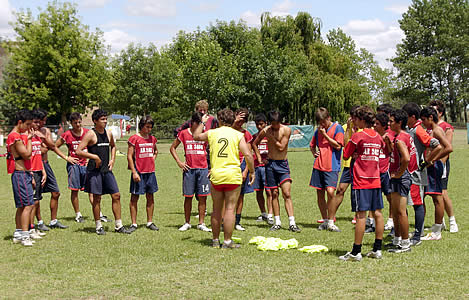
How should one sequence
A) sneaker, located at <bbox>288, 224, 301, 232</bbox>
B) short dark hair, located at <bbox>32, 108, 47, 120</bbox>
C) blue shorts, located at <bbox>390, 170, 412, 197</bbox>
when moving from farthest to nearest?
sneaker, located at <bbox>288, 224, 301, 232</bbox>
short dark hair, located at <bbox>32, 108, 47, 120</bbox>
blue shorts, located at <bbox>390, 170, 412, 197</bbox>

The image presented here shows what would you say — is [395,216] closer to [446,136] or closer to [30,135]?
[446,136]

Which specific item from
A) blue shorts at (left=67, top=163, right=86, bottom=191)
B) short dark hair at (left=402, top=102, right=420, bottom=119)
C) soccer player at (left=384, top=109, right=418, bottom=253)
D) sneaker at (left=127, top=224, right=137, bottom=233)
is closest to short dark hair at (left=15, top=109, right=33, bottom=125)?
blue shorts at (left=67, top=163, right=86, bottom=191)

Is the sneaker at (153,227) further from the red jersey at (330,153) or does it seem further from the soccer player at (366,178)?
the soccer player at (366,178)

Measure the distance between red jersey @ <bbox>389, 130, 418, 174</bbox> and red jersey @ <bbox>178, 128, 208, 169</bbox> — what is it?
339cm

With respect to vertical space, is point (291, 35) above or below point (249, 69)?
above

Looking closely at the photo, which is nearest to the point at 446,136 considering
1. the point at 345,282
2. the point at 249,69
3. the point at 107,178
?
the point at 345,282

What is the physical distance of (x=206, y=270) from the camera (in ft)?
21.2

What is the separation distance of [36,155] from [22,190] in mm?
884

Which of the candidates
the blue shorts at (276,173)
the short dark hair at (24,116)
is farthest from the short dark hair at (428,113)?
the short dark hair at (24,116)

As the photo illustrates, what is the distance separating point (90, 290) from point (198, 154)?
13.0 ft

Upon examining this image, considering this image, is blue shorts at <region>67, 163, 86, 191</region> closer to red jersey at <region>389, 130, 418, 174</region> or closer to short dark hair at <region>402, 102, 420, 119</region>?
red jersey at <region>389, 130, 418, 174</region>

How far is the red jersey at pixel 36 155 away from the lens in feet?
28.6

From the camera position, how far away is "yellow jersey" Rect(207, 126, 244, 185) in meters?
7.55

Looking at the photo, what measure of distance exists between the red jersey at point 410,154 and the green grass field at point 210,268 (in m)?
1.22
